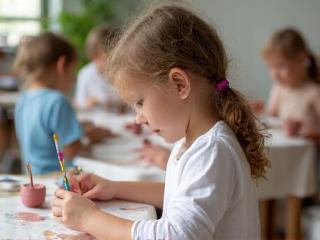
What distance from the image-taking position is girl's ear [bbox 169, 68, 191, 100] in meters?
1.10

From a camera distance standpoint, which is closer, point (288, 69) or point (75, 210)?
point (75, 210)

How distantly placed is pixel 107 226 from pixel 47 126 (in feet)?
4.38

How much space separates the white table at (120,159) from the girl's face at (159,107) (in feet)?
2.71

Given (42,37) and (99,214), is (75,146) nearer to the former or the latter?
(42,37)

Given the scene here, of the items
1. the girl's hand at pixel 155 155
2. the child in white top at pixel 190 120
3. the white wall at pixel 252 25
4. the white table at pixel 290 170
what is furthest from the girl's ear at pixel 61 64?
the white wall at pixel 252 25

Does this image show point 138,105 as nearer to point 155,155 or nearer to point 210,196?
point 210,196

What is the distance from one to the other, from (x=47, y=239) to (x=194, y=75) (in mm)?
422

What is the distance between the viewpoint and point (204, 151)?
1062mm

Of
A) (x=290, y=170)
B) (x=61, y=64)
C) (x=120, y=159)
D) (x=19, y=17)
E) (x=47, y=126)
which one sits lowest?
(x=290, y=170)

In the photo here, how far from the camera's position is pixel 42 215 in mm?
1271

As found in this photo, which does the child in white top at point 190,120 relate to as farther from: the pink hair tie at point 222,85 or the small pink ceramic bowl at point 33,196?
the small pink ceramic bowl at point 33,196

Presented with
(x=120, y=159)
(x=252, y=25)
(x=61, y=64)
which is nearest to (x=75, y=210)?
(x=120, y=159)

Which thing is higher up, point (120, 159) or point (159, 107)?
point (159, 107)

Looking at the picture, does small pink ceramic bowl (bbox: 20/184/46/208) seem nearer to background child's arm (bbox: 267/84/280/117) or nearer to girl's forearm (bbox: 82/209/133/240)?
girl's forearm (bbox: 82/209/133/240)
